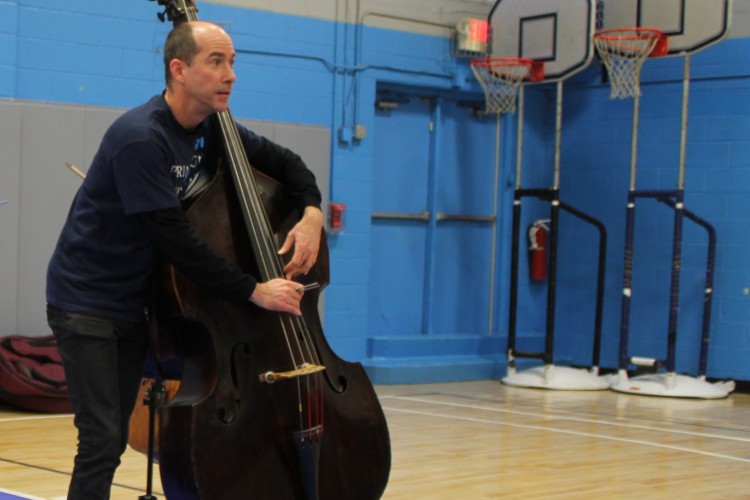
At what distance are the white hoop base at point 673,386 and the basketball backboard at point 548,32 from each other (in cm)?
193

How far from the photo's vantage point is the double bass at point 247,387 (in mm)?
2631

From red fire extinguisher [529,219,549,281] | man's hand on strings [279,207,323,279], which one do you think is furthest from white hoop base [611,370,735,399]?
man's hand on strings [279,207,323,279]

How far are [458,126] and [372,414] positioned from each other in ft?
17.3

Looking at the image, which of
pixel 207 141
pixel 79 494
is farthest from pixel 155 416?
pixel 207 141

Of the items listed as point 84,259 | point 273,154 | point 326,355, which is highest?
point 273,154

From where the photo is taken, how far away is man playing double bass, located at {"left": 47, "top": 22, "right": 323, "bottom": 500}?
251 centimetres

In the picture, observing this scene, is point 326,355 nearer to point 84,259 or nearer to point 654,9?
point 84,259

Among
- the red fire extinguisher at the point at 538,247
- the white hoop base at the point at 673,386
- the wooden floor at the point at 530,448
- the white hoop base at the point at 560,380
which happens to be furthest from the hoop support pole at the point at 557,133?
the wooden floor at the point at 530,448

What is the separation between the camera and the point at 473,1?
7.98 meters

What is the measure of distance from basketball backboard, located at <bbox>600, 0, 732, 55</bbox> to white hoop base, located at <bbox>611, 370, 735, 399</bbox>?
196 centimetres

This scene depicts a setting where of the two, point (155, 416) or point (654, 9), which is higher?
point (654, 9)

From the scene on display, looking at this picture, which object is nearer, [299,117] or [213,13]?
[213,13]

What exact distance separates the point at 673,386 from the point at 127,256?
5.22m

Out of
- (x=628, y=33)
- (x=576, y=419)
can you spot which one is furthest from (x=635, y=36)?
(x=576, y=419)
